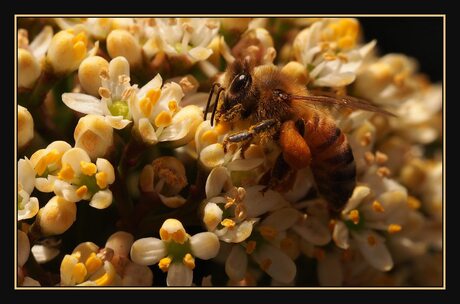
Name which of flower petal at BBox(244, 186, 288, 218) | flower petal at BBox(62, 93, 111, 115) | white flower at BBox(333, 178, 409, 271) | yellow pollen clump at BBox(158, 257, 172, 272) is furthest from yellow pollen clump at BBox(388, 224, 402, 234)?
flower petal at BBox(62, 93, 111, 115)

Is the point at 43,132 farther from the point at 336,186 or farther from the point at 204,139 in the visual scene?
the point at 336,186

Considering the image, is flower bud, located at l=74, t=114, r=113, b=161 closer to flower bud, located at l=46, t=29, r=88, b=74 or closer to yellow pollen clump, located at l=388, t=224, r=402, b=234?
flower bud, located at l=46, t=29, r=88, b=74

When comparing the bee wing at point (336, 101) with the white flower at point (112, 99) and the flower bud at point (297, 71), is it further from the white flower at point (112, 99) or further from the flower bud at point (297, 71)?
the white flower at point (112, 99)

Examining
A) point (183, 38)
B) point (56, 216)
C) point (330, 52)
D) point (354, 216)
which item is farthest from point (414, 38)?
point (56, 216)

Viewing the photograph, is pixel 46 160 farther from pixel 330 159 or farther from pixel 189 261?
pixel 330 159

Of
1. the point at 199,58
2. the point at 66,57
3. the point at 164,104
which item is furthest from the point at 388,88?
the point at 66,57
